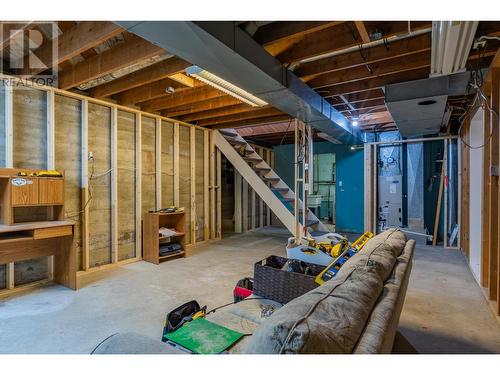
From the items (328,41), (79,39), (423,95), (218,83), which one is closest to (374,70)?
(423,95)

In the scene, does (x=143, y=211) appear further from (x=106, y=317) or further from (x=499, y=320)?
(x=499, y=320)

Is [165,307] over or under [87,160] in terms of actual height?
under

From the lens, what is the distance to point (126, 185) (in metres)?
4.21

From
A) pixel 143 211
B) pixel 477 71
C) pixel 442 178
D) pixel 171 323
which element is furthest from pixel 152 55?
pixel 442 178

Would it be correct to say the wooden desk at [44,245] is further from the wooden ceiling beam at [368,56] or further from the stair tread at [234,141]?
the stair tread at [234,141]

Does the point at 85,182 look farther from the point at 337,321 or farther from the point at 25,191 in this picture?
the point at 337,321

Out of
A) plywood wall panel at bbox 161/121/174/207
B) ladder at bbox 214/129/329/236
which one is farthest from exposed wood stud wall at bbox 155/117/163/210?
ladder at bbox 214/129/329/236

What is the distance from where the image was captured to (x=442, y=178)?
5.34 metres

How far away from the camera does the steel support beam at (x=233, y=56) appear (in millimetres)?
1704

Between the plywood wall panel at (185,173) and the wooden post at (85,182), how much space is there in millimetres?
1664

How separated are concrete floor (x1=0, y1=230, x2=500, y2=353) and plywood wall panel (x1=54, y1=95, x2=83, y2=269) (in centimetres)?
91

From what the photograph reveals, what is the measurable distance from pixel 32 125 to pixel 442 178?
650 cm

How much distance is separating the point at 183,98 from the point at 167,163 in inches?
50.6

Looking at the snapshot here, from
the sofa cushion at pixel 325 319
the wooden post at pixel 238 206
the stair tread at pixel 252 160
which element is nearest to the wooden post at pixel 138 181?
the stair tread at pixel 252 160
